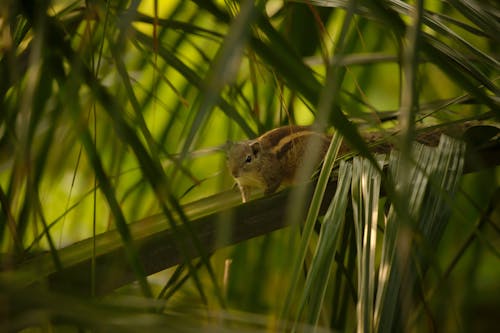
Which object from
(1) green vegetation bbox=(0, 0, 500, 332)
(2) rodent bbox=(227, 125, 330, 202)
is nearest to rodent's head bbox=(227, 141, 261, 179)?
(2) rodent bbox=(227, 125, 330, 202)

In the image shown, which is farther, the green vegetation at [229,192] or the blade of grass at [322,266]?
the blade of grass at [322,266]

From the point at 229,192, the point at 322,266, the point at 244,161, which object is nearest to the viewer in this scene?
the point at 322,266

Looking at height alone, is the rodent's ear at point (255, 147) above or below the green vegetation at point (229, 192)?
above

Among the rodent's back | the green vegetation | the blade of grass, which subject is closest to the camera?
the green vegetation

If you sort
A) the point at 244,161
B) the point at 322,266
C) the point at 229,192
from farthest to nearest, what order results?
the point at 244,161, the point at 229,192, the point at 322,266

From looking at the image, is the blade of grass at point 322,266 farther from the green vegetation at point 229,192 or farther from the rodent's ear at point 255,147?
the rodent's ear at point 255,147

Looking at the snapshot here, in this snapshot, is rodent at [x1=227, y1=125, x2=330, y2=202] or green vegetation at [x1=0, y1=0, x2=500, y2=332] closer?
green vegetation at [x1=0, y1=0, x2=500, y2=332]

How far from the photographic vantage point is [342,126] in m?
0.45

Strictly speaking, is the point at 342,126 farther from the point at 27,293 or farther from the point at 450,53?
the point at 450,53

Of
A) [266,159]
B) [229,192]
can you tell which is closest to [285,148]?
[266,159]

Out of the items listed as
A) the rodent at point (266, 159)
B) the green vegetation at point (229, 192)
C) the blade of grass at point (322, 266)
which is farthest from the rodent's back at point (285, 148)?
the blade of grass at point (322, 266)

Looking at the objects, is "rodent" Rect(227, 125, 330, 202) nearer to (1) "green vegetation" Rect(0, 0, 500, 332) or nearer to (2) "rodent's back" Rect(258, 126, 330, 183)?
(2) "rodent's back" Rect(258, 126, 330, 183)

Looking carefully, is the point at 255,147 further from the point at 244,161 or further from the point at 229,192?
the point at 229,192

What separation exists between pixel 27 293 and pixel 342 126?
0.64ft
